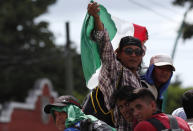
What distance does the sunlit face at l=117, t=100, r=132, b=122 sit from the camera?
4.06m

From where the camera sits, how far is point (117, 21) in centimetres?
492

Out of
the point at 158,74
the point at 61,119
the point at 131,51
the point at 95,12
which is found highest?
the point at 95,12

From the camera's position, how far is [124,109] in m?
4.09

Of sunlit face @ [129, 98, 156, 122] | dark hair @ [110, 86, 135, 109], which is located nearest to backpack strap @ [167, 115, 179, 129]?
sunlit face @ [129, 98, 156, 122]

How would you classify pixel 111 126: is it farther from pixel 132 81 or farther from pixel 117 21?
pixel 117 21

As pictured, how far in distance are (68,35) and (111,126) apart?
1741cm

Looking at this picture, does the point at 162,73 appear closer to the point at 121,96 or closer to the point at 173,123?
the point at 121,96

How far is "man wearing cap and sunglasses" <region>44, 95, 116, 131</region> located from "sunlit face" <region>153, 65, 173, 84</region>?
79 centimetres

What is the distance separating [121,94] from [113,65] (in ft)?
1.03

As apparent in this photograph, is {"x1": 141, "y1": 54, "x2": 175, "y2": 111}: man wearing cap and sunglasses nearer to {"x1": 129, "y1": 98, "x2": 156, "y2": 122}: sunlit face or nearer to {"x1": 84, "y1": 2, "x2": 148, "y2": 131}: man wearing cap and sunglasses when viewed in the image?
{"x1": 84, "y1": 2, "x2": 148, "y2": 131}: man wearing cap and sunglasses

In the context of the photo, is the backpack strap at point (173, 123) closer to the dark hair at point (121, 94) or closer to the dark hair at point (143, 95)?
the dark hair at point (143, 95)

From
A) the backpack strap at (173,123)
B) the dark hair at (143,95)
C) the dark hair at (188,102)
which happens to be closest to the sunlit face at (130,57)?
the dark hair at (188,102)

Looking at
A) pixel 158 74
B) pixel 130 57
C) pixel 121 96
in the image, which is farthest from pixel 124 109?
pixel 158 74

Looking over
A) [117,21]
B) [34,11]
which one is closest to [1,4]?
[34,11]
